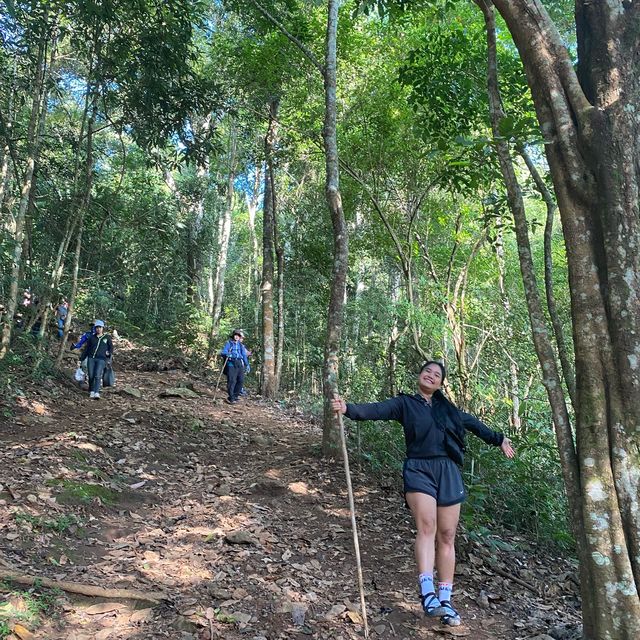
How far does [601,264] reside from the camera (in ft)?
12.0

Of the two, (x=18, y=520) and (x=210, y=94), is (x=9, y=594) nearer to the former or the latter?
(x=18, y=520)

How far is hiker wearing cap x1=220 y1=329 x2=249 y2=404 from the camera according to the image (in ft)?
43.5

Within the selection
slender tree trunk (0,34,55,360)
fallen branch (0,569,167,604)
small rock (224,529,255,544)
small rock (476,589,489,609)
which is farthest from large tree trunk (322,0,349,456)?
slender tree trunk (0,34,55,360)

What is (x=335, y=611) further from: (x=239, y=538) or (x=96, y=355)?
(x=96, y=355)

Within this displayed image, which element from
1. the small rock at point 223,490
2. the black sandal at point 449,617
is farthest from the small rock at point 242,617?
the small rock at point 223,490

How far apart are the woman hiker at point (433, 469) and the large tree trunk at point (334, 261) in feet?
11.0

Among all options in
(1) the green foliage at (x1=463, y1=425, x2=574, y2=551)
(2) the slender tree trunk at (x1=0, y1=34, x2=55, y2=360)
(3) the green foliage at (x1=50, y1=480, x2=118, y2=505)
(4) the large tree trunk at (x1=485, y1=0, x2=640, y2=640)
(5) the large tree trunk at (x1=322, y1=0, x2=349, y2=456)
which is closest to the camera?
(4) the large tree trunk at (x1=485, y1=0, x2=640, y2=640)

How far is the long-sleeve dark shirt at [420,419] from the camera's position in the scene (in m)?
4.40

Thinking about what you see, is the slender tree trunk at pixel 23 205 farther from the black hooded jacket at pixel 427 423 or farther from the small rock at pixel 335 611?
the small rock at pixel 335 611

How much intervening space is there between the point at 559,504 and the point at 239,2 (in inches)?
391

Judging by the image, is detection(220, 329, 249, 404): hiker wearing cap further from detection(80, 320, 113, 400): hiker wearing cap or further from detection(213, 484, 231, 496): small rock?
detection(213, 484, 231, 496): small rock

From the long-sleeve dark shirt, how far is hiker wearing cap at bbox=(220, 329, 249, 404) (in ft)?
29.9

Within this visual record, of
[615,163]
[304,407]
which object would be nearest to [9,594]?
[615,163]

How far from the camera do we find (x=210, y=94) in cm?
1061
